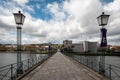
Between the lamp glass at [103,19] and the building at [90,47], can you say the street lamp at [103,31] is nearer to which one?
the lamp glass at [103,19]

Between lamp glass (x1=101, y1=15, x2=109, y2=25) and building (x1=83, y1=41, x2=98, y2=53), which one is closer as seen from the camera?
lamp glass (x1=101, y1=15, x2=109, y2=25)

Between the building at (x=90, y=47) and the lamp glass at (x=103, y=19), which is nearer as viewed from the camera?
the lamp glass at (x=103, y=19)

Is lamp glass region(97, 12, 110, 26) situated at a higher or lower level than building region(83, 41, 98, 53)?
higher

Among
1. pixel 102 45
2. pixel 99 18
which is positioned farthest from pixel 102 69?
pixel 99 18

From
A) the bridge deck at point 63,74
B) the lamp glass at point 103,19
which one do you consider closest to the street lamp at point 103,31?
the lamp glass at point 103,19

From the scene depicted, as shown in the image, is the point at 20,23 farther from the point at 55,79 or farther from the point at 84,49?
the point at 84,49

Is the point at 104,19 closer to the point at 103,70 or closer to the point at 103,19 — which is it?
the point at 103,19

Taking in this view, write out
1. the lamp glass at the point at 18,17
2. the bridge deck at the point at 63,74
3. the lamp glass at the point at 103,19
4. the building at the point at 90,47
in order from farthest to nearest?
the building at the point at 90,47 < the lamp glass at the point at 103,19 < the lamp glass at the point at 18,17 < the bridge deck at the point at 63,74

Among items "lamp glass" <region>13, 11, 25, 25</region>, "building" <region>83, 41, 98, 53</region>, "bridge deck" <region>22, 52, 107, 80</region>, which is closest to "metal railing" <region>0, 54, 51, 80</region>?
"bridge deck" <region>22, 52, 107, 80</region>

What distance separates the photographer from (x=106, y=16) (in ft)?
41.7

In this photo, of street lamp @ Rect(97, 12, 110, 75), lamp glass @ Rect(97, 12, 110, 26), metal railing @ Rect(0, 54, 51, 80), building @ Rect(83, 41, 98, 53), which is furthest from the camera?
building @ Rect(83, 41, 98, 53)

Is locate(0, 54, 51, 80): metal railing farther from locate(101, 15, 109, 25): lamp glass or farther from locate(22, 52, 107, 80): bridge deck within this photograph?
locate(101, 15, 109, 25): lamp glass

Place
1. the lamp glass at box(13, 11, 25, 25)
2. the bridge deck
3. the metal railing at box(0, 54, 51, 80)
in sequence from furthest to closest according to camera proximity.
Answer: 1. the lamp glass at box(13, 11, 25, 25)
2. the bridge deck
3. the metal railing at box(0, 54, 51, 80)

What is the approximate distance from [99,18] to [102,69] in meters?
3.71
